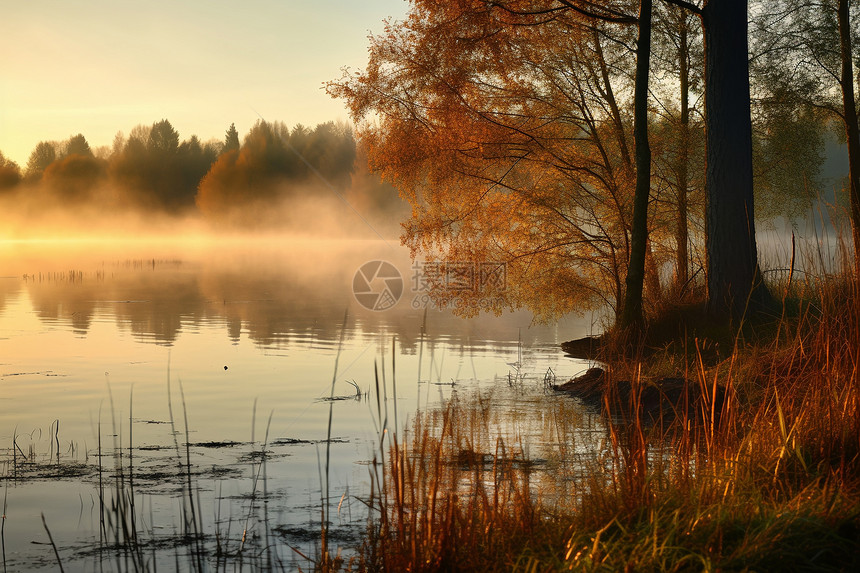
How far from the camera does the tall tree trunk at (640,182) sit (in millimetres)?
13883

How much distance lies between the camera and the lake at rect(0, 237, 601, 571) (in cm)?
601

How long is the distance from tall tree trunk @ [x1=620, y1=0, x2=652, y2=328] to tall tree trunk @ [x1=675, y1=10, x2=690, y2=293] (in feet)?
8.30

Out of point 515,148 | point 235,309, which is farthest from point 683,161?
point 235,309

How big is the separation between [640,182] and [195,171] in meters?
98.7

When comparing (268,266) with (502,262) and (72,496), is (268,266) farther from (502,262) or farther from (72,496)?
(72,496)

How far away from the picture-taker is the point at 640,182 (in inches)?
549

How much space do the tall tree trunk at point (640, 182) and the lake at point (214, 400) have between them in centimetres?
146

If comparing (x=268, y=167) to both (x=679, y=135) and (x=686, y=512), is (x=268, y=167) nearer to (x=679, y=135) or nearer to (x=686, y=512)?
(x=679, y=135)

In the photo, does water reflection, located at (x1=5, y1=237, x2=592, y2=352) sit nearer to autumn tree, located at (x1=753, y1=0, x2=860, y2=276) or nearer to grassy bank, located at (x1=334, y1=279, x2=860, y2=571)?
grassy bank, located at (x1=334, y1=279, x2=860, y2=571)

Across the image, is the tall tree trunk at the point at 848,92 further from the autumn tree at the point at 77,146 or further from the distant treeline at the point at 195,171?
the autumn tree at the point at 77,146

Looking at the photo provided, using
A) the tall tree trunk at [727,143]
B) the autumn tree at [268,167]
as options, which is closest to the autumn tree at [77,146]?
the autumn tree at [268,167]

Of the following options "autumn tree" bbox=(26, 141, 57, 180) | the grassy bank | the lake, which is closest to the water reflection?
the lake

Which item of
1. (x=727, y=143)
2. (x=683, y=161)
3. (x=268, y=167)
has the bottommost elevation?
(x=727, y=143)

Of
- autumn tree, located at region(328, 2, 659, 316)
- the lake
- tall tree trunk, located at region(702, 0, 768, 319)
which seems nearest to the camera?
the lake
